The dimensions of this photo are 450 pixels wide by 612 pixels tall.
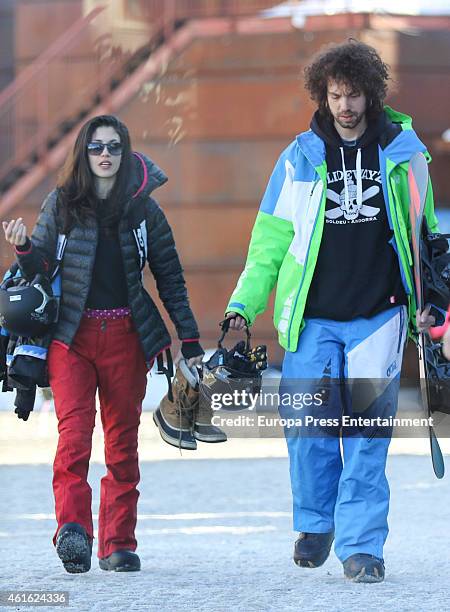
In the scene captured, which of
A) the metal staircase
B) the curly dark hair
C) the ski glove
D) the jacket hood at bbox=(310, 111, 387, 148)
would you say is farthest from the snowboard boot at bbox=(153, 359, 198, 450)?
the metal staircase

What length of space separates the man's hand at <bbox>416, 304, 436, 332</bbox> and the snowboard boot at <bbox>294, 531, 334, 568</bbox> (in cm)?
88

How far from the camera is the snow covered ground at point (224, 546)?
582 cm

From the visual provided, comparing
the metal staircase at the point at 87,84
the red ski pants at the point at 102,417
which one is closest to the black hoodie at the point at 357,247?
the red ski pants at the point at 102,417

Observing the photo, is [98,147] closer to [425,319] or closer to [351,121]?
[351,121]

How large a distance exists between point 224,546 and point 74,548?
1611 millimetres

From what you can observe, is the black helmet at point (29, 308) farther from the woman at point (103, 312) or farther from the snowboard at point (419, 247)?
the snowboard at point (419, 247)

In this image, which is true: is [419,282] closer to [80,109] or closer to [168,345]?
[168,345]

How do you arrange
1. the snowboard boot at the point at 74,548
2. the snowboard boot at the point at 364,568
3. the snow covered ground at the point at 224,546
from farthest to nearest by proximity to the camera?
the snowboard boot at the point at 74,548 → the snowboard boot at the point at 364,568 → the snow covered ground at the point at 224,546

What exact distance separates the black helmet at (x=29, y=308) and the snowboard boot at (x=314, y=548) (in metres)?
1.25

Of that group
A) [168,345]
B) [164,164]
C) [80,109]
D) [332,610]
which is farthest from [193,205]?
[332,610]

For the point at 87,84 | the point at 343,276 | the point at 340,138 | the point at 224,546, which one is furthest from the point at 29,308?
the point at 87,84

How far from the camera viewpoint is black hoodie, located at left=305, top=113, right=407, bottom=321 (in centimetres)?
634

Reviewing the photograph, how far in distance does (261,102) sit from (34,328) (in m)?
11.5

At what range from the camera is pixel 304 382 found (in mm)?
6484
